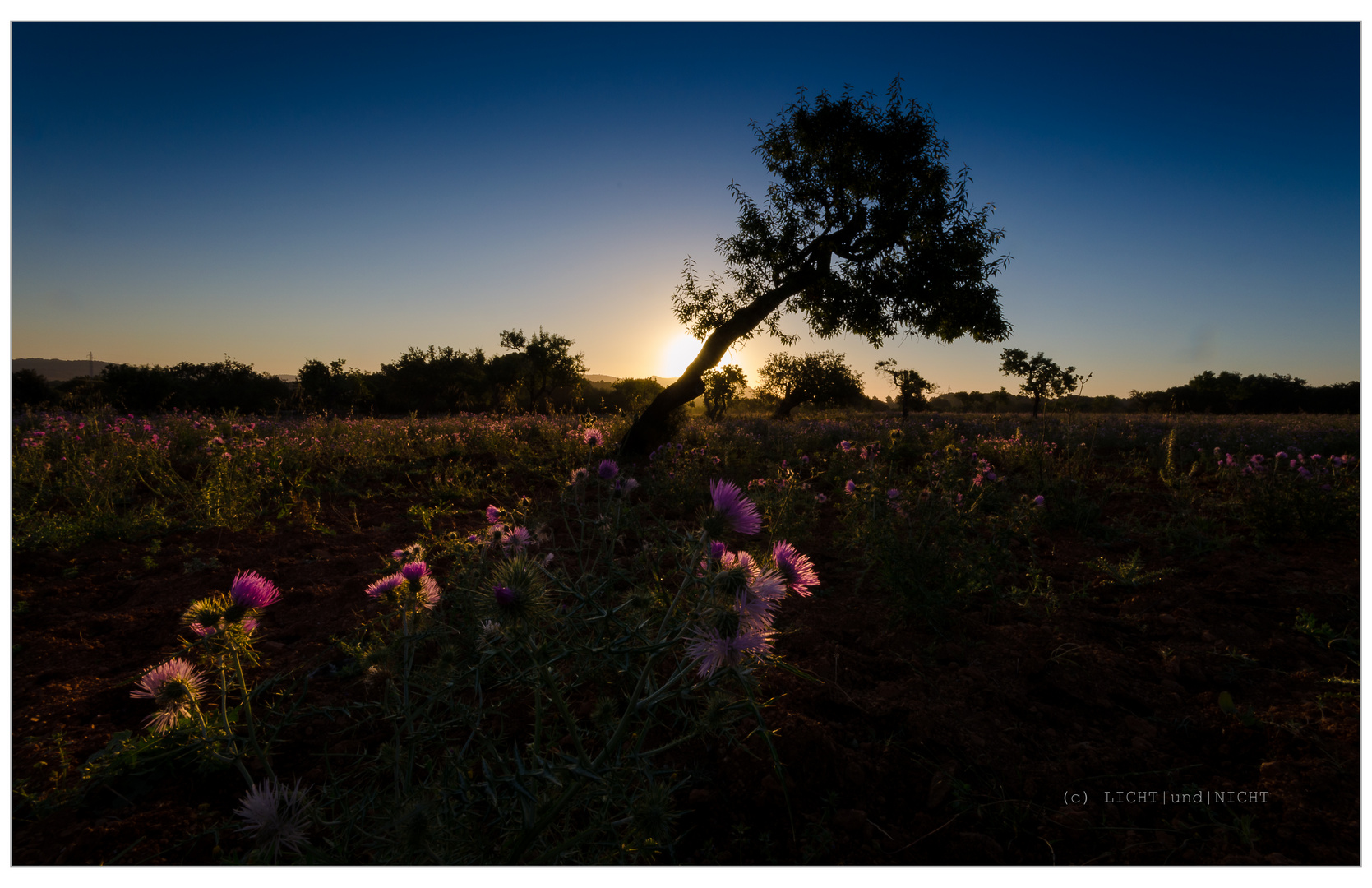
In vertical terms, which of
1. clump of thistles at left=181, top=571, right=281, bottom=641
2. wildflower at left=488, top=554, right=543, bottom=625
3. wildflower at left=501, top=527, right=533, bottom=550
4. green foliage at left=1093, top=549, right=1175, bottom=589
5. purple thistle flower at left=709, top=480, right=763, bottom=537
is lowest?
green foliage at left=1093, top=549, right=1175, bottom=589

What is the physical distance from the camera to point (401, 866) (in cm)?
107

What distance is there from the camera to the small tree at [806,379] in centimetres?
3325

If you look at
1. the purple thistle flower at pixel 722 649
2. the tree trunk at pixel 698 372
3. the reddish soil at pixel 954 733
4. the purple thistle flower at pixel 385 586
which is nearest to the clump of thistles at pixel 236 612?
the purple thistle flower at pixel 385 586

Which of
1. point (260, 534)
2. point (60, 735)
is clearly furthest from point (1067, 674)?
point (260, 534)

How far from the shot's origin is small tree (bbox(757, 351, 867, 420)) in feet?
109

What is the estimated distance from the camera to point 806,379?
33.4 m

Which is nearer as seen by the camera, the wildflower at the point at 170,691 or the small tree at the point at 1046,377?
the wildflower at the point at 170,691

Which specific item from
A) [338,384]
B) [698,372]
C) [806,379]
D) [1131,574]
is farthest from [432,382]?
[1131,574]

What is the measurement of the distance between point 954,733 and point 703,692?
29.0 inches

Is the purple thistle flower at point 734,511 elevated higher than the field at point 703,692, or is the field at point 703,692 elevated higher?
the purple thistle flower at point 734,511

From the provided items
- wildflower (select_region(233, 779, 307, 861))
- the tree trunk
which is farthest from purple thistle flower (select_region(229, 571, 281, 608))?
the tree trunk

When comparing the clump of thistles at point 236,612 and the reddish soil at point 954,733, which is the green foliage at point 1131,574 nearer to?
the reddish soil at point 954,733

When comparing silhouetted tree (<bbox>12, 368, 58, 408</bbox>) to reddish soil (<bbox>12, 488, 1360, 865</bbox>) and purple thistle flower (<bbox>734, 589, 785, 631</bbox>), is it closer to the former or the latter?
reddish soil (<bbox>12, 488, 1360, 865</bbox>)

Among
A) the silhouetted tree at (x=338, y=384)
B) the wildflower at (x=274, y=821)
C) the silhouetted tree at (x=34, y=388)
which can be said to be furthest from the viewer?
the silhouetted tree at (x=338, y=384)
